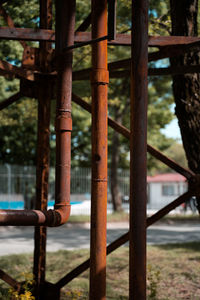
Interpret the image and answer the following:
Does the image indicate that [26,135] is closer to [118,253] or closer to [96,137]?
[118,253]

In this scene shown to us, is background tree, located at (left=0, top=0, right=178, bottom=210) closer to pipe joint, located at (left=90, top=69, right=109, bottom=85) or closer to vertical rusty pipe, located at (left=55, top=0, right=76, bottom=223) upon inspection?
vertical rusty pipe, located at (left=55, top=0, right=76, bottom=223)

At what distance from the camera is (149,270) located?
5.12 m

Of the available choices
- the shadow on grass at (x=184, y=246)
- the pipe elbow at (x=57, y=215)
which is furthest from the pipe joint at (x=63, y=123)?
the shadow on grass at (x=184, y=246)

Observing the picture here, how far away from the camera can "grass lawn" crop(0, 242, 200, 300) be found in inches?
230

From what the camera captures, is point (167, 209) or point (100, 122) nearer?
point (100, 122)

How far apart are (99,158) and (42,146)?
2093mm

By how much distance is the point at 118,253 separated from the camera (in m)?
9.13

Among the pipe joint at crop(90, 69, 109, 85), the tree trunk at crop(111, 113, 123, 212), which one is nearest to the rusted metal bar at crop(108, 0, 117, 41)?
the pipe joint at crop(90, 69, 109, 85)

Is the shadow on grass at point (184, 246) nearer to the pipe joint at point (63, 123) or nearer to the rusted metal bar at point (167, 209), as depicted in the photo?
the rusted metal bar at point (167, 209)

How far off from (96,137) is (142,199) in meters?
0.63

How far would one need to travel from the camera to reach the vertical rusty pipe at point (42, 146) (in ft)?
17.5

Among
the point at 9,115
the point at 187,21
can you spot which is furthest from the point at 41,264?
the point at 9,115

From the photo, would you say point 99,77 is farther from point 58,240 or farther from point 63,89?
point 58,240

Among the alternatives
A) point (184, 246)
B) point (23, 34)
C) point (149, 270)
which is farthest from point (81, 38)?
point (184, 246)
